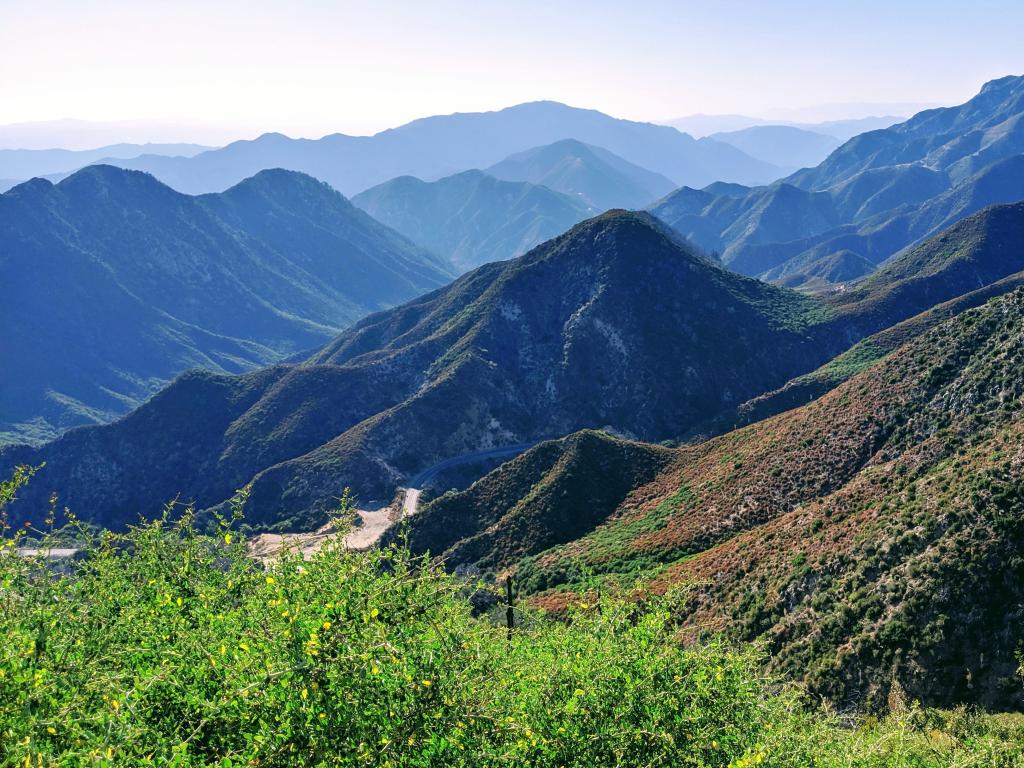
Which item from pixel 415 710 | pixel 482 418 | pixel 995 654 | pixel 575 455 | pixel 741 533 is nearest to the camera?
pixel 415 710

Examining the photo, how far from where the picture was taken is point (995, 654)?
27.9 meters

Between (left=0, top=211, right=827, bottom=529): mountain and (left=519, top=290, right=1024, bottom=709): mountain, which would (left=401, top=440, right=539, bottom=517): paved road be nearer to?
(left=0, top=211, right=827, bottom=529): mountain

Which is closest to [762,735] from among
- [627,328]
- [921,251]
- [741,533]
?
[741,533]

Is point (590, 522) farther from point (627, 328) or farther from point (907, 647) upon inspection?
point (627, 328)

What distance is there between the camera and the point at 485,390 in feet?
399

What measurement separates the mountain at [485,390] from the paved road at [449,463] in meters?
1.68

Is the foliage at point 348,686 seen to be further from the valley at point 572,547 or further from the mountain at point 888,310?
the mountain at point 888,310

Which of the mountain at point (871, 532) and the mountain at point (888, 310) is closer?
the mountain at point (871, 532)

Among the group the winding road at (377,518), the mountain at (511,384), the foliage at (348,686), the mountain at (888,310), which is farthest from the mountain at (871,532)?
the mountain at (511,384)

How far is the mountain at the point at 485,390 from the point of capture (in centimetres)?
11269

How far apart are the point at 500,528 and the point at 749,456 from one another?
27531mm

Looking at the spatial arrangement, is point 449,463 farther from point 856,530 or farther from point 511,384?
point 856,530

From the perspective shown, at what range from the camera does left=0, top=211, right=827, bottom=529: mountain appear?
113m

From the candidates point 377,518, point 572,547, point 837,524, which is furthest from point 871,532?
point 377,518
